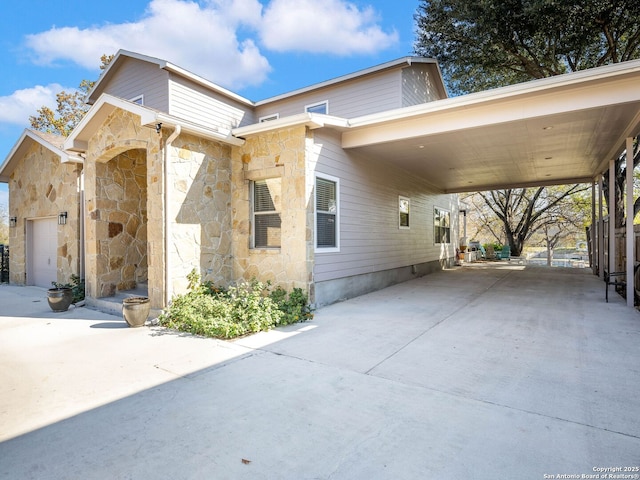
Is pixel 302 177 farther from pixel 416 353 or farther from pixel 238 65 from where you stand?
pixel 238 65

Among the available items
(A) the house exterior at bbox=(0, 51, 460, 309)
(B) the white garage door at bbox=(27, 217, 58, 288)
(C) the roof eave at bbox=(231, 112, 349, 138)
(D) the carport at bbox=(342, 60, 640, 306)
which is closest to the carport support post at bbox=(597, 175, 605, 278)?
(D) the carport at bbox=(342, 60, 640, 306)

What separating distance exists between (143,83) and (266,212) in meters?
6.88

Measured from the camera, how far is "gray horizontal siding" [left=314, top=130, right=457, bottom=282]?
7.30 metres

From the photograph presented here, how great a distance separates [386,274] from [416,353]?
5470 mm

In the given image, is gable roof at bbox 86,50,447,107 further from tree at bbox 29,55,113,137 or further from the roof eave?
tree at bbox 29,55,113,137

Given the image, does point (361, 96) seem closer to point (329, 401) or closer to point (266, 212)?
point (266, 212)

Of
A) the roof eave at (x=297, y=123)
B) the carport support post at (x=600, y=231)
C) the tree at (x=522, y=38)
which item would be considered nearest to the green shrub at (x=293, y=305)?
the roof eave at (x=297, y=123)

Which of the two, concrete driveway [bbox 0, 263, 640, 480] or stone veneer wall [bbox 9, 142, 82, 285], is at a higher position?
stone veneer wall [bbox 9, 142, 82, 285]

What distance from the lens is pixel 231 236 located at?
7.37 metres

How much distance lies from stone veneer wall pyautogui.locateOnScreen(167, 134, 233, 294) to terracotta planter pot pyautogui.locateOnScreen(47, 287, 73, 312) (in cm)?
259

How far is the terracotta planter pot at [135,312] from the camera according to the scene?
5.56m

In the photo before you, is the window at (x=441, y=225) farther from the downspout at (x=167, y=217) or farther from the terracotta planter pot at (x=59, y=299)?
the terracotta planter pot at (x=59, y=299)

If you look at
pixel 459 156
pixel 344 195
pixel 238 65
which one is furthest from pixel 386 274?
pixel 238 65

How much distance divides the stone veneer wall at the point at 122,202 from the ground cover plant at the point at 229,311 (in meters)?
0.51
